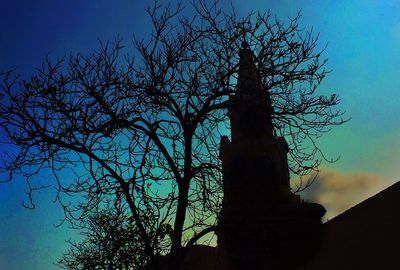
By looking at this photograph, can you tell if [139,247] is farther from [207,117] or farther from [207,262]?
[207,262]

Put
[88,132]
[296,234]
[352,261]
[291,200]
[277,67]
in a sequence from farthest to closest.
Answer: [291,200] → [296,234] → [352,261] → [277,67] → [88,132]

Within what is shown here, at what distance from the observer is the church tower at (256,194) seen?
970cm

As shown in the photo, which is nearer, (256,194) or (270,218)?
(270,218)

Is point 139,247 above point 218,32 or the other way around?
the other way around

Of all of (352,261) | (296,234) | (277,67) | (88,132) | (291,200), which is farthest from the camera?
(291,200)

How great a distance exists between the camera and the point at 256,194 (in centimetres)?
1491

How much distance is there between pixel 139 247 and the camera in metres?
9.53

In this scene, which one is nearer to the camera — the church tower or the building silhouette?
the building silhouette

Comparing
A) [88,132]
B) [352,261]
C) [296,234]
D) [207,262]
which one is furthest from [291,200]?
[88,132]

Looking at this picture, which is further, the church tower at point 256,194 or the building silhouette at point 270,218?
the church tower at point 256,194

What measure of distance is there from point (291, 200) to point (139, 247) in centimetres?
685

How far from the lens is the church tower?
970cm

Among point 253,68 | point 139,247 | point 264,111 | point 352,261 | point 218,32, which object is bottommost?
point 352,261

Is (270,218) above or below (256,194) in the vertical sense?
below
